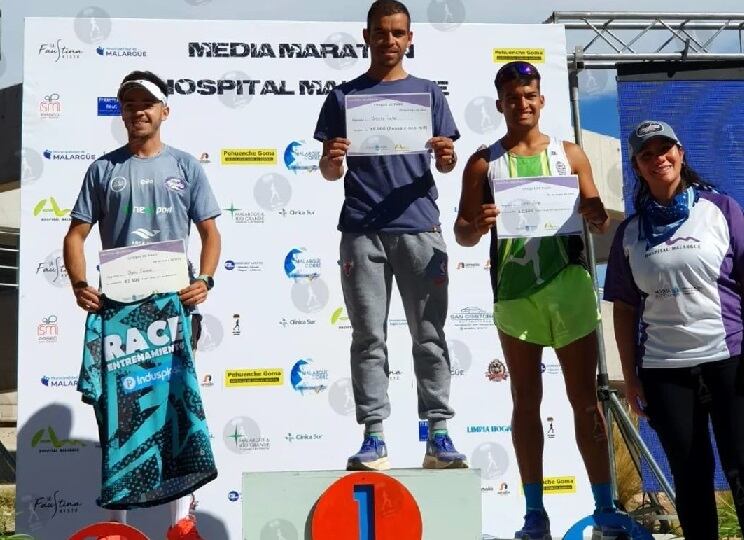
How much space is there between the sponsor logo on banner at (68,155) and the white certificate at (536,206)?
269 centimetres

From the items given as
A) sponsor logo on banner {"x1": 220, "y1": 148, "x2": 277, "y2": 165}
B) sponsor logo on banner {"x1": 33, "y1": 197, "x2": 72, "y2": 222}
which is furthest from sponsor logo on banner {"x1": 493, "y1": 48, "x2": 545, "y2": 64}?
sponsor logo on banner {"x1": 33, "y1": 197, "x2": 72, "y2": 222}

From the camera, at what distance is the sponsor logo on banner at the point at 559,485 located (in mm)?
5582

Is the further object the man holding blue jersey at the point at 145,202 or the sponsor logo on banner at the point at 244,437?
the sponsor logo on banner at the point at 244,437

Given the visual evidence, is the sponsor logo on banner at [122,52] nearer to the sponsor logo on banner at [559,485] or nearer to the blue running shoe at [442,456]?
the blue running shoe at [442,456]

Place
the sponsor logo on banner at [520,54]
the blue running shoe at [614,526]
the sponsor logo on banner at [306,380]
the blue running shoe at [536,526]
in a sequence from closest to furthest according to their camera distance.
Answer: the blue running shoe at [614,526] < the blue running shoe at [536,526] < the sponsor logo on banner at [306,380] < the sponsor logo on banner at [520,54]

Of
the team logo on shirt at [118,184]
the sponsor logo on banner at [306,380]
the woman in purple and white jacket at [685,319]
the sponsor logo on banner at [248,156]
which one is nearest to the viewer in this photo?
the woman in purple and white jacket at [685,319]

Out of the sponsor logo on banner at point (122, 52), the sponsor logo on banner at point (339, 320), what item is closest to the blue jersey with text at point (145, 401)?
the sponsor logo on banner at point (339, 320)

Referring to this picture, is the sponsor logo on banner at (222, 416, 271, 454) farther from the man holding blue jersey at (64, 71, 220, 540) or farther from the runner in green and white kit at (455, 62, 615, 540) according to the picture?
the runner in green and white kit at (455, 62, 615, 540)

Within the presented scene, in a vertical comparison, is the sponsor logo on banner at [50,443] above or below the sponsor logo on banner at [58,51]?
below

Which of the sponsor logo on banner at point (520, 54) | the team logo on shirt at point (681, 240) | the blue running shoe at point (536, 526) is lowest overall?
the blue running shoe at point (536, 526)

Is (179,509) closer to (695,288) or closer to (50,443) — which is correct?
(50,443)

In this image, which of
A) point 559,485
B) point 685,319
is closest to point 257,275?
point 559,485

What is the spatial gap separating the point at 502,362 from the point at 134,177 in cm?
257

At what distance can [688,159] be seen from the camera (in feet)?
20.1
